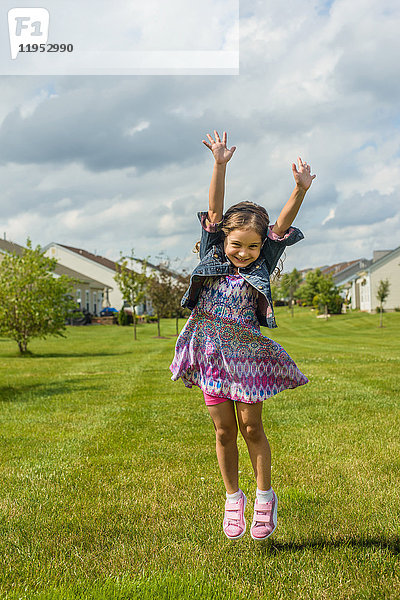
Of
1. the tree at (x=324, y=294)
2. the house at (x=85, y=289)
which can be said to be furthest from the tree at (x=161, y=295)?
the tree at (x=324, y=294)

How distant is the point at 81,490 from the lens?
188 inches

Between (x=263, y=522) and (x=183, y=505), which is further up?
(x=263, y=522)

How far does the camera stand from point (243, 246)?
386cm

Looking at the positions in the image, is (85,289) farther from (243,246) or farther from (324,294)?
(243,246)

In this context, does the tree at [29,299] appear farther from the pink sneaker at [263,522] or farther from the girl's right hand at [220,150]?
the pink sneaker at [263,522]

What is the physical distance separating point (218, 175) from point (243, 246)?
49cm

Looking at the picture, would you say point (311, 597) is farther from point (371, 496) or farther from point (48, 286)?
point (48, 286)

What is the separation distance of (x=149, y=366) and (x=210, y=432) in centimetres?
993

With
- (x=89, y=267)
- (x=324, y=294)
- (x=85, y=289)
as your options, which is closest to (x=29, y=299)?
(x=85, y=289)

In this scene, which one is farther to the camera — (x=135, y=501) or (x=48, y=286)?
(x=48, y=286)

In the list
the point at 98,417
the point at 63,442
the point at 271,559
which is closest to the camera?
the point at 271,559

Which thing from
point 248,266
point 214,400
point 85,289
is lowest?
point 214,400

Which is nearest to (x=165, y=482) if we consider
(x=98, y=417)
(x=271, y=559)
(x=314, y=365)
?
(x=271, y=559)

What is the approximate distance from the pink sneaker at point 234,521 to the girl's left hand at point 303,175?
208cm
